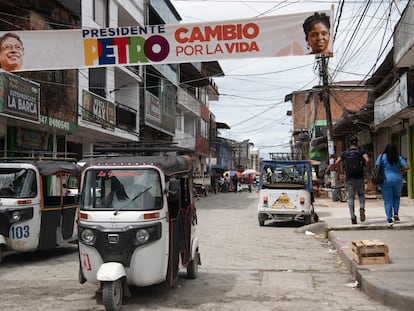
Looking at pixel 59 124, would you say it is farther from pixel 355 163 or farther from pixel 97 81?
pixel 355 163

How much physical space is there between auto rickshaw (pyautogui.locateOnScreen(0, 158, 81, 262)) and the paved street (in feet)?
1.42

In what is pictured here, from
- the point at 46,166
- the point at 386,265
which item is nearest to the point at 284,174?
the point at 46,166

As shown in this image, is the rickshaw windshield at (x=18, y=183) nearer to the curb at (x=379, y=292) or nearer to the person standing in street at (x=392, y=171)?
the curb at (x=379, y=292)

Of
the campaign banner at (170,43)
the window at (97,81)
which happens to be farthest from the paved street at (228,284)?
the window at (97,81)

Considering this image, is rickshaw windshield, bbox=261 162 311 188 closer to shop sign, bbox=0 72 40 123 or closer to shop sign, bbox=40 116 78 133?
shop sign, bbox=40 116 78 133

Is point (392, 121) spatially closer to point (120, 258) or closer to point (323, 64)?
point (323, 64)

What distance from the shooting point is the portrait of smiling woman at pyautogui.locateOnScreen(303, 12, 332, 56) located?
8.75 meters

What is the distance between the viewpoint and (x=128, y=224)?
598 centimetres

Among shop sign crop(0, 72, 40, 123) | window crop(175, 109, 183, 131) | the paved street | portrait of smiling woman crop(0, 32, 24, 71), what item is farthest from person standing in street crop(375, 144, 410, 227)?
window crop(175, 109, 183, 131)

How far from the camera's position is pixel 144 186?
6273 millimetres

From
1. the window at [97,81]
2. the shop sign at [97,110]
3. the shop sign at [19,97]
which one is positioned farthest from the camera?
the window at [97,81]

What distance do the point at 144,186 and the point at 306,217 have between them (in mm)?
10283

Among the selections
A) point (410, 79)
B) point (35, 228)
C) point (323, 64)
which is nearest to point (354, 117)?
point (323, 64)

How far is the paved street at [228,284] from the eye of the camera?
6.23 metres
